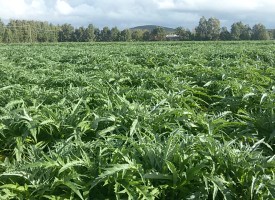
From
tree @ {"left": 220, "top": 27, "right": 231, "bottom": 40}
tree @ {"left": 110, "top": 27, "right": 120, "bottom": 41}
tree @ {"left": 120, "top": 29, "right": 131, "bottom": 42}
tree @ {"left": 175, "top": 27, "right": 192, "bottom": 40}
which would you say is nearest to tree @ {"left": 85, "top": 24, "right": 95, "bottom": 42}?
tree @ {"left": 110, "top": 27, "right": 120, "bottom": 41}

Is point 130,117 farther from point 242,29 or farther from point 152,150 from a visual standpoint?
point 242,29

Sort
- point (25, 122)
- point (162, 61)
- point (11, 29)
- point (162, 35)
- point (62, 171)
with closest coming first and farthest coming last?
point (62, 171), point (25, 122), point (162, 61), point (11, 29), point (162, 35)

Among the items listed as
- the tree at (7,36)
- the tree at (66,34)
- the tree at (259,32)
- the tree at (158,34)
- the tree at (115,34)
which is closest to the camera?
the tree at (7,36)

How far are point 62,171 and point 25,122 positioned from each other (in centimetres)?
118

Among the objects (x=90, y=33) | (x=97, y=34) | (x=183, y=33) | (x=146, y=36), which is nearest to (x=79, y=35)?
(x=90, y=33)

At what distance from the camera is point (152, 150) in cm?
256

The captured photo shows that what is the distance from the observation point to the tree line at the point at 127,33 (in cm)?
7650

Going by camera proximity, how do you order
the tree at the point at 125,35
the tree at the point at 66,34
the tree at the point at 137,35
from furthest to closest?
the tree at the point at 66,34, the tree at the point at 137,35, the tree at the point at 125,35

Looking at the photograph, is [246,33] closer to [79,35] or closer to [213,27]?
[213,27]

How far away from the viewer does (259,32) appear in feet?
265

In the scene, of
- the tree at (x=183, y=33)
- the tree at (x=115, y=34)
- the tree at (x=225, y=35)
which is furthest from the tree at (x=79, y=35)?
the tree at (x=225, y=35)

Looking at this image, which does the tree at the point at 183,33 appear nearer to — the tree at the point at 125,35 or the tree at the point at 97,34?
the tree at the point at 125,35

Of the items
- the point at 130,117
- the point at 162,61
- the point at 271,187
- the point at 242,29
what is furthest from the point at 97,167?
the point at 242,29

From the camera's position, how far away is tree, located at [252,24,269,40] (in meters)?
77.9
